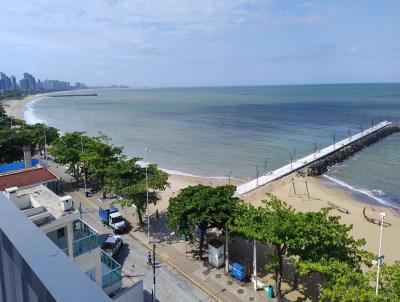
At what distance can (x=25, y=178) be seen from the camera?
90.1 ft

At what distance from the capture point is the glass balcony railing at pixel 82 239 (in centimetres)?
1670

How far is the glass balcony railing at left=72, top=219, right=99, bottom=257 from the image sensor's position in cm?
1670

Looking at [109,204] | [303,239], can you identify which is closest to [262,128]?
[109,204]

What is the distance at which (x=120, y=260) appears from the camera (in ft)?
80.1

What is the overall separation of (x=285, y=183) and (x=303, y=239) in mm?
28967

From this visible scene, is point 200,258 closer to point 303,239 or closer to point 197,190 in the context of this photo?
point 197,190

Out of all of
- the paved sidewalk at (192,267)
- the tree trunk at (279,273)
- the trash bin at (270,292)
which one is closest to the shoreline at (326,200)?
the paved sidewalk at (192,267)

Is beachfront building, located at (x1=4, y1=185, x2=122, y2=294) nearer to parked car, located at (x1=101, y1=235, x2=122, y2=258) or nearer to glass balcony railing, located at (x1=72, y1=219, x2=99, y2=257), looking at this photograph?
glass balcony railing, located at (x1=72, y1=219, x2=99, y2=257)

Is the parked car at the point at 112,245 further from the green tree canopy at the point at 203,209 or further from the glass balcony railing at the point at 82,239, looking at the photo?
the glass balcony railing at the point at 82,239

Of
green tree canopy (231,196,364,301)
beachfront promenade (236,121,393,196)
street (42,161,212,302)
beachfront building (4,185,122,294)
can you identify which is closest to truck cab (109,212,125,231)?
street (42,161,212,302)

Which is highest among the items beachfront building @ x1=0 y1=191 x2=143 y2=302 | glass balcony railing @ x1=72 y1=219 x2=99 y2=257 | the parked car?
beachfront building @ x1=0 y1=191 x2=143 y2=302

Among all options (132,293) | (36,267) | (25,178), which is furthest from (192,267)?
(36,267)

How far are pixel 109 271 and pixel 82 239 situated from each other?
337 cm

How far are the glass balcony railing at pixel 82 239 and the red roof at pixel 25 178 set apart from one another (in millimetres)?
11240
